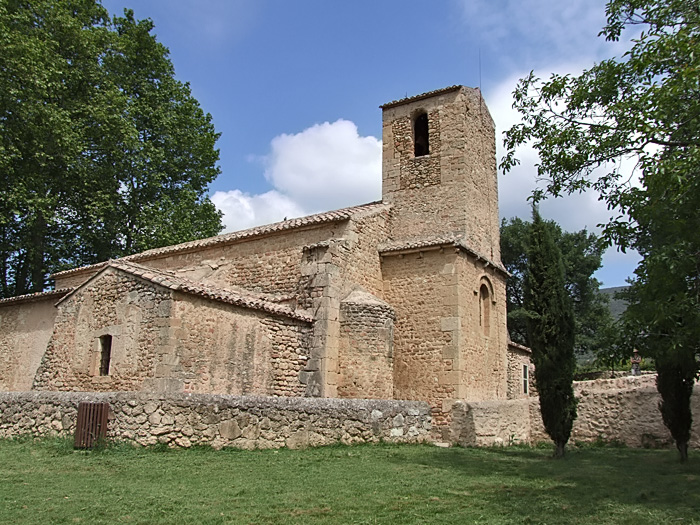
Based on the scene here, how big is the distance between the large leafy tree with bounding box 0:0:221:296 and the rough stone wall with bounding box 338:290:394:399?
13497 millimetres

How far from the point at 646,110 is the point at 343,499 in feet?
21.9

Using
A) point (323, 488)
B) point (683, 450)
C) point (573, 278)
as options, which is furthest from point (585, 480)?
point (573, 278)

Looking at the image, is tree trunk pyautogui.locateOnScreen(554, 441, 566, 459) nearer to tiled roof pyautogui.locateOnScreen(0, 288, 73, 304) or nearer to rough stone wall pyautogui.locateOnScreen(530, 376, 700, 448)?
rough stone wall pyautogui.locateOnScreen(530, 376, 700, 448)

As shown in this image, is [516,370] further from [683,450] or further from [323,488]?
[323,488]

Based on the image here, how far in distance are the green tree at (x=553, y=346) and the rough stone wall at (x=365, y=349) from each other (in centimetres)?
394

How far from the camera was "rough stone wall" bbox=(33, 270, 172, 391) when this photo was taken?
12.2 metres

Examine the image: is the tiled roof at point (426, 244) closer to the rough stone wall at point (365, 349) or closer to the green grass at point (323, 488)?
the rough stone wall at point (365, 349)

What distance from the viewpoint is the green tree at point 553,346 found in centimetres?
1228

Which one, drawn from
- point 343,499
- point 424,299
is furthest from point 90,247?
point 343,499

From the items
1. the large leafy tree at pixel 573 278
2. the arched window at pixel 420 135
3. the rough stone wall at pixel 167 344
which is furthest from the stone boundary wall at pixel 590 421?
the large leafy tree at pixel 573 278

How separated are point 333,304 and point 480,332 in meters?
4.47

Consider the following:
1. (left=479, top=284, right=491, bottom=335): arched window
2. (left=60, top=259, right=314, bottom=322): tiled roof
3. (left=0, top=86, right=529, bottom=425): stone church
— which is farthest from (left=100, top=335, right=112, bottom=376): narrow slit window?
(left=479, top=284, right=491, bottom=335): arched window

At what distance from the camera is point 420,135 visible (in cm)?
1866

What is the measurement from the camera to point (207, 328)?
12.8m
